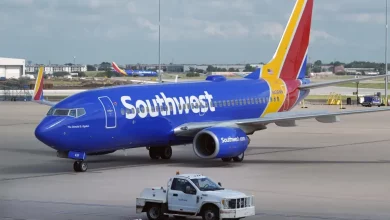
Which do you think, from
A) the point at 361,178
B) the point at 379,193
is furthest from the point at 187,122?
the point at 379,193

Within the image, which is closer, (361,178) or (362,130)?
(361,178)

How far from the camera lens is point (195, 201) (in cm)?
2261

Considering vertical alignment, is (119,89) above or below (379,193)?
above

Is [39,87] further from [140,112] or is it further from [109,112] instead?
[109,112]

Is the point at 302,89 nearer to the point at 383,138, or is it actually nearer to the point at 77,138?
the point at 383,138

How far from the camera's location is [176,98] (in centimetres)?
3812

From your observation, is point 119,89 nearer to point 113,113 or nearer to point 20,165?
point 113,113

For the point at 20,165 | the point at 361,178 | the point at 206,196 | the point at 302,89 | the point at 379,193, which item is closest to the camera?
the point at 206,196

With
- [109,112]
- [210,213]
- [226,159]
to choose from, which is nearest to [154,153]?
[226,159]

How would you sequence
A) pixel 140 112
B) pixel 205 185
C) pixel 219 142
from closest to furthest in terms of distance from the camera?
pixel 205 185
pixel 219 142
pixel 140 112

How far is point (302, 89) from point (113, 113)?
1374cm

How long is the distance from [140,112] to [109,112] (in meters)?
1.74

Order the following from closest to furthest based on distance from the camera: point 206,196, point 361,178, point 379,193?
point 206,196, point 379,193, point 361,178

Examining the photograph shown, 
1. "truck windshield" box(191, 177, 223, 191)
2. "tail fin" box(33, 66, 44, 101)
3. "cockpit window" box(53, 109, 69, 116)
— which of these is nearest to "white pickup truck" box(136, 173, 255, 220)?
"truck windshield" box(191, 177, 223, 191)
